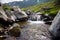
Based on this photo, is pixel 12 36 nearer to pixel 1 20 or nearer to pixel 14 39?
pixel 14 39

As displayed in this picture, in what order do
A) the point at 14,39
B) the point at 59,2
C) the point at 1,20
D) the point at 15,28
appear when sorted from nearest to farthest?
1. the point at 14,39
2. the point at 15,28
3. the point at 1,20
4. the point at 59,2

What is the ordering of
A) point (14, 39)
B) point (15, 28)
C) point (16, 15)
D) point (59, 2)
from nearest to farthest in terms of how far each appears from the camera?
1. point (14, 39)
2. point (15, 28)
3. point (16, 15)
4. point (59, 2)

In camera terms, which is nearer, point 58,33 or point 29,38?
point 58,33

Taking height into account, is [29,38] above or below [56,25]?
below

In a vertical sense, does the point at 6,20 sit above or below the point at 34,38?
above

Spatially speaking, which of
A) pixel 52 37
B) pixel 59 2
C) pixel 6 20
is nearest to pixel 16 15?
pixel 6 20

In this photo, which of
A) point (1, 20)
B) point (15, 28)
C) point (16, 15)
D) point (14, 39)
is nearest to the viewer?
point (14, 39)

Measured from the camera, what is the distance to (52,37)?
29.4m

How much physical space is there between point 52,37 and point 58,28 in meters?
2.96

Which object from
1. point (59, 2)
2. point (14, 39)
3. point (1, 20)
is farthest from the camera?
point (59, 2)

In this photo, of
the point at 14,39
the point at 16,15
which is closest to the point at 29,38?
the point at 14,39

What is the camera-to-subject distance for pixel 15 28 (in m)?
31.8

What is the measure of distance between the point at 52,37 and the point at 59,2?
75.4 m

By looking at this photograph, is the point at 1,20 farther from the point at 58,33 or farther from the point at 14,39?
the point at 58,33
